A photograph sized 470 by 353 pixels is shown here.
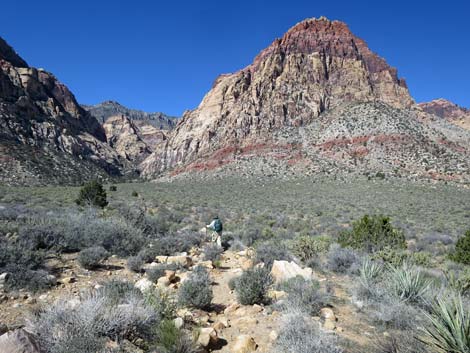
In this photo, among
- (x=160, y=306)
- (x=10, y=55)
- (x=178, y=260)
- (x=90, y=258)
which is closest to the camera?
(x=160, y=306)

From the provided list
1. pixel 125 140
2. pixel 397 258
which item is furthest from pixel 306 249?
pixel 125 140

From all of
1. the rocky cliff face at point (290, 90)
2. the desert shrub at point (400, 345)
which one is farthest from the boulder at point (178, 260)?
the rocky cliff face at point (290, 90)

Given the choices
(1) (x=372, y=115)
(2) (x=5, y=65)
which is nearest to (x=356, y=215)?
(1) (x=372, y=115)

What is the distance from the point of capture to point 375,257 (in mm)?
8438

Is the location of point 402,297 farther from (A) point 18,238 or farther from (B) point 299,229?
(B) point 299,229

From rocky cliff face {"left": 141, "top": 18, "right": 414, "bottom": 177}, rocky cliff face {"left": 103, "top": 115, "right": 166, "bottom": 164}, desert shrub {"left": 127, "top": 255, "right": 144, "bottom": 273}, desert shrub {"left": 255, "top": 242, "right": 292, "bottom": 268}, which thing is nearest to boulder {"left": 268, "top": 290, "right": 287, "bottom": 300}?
desert shrub {"left": 255, "top": 242, "right": 292, "bottom": 268}

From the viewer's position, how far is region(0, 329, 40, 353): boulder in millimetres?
2730

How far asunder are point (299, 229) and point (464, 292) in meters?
9.61

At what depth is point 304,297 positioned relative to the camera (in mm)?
5164

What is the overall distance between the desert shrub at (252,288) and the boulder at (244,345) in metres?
1.32

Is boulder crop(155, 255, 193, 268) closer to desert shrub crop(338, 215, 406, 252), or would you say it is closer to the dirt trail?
the dirt trail

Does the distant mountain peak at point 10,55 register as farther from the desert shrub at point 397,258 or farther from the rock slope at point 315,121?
the desert shrub at point 397,258

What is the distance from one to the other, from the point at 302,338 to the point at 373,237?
7.90m

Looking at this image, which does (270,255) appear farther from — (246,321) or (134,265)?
(246,321)
